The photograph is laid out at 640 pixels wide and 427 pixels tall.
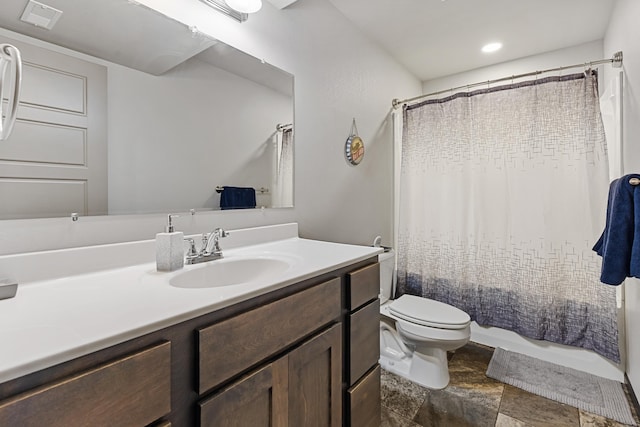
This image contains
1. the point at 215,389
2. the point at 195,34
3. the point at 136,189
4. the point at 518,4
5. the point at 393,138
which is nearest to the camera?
the point at 215,389

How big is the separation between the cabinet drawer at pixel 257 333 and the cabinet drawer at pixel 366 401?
345mm

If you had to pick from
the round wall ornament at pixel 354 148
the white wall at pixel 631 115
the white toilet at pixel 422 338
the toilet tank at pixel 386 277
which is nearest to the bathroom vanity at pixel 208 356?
the white toilet at pixel 422 338

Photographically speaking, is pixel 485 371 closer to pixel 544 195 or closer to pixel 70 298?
pixel 544 195

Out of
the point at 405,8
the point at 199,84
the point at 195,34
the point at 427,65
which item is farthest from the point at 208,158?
the point at 427,65

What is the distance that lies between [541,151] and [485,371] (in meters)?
1.46

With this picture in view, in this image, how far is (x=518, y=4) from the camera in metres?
1.85

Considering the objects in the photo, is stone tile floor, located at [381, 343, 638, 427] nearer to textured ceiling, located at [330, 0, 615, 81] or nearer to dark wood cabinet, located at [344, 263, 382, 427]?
dark wood cabinet, located at [344, 263, 382, 427]

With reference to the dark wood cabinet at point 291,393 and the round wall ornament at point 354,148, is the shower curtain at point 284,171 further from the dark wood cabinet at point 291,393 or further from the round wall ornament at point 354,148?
the dark wood cabinet at point 291,393

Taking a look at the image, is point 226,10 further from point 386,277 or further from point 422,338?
point 422,338

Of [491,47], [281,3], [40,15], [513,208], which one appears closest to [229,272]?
[40,15]

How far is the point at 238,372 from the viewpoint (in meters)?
0.70

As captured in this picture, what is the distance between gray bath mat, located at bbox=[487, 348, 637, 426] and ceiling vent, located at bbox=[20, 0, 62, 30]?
102 inches

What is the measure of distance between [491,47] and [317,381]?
2714mm

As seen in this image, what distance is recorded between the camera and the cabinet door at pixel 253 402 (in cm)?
65
